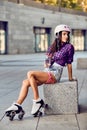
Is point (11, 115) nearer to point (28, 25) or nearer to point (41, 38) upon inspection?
point (28, 25)

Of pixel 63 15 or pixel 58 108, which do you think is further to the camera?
pixel 63 15

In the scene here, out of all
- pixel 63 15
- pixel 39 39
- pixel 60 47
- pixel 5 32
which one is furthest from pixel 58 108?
pixel 63 15

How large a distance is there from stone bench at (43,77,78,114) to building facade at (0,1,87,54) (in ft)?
118

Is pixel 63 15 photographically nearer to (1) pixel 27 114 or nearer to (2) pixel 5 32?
(2) pixel 5 32

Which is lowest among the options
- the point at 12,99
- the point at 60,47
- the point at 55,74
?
the point at 12,99

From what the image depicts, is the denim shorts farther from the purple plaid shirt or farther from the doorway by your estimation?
the doorway

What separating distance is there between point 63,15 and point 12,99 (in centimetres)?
4777

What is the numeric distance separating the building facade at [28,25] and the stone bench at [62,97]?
35.9 meters

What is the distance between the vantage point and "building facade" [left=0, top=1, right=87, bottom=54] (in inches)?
1753

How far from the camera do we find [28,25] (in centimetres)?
4878

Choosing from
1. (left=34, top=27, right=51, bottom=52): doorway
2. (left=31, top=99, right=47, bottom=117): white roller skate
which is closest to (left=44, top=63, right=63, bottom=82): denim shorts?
(left=31, top=99, right=47, bottom=117): white roller skate

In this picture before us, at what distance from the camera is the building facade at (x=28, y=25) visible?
44.5m

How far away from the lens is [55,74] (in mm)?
7727

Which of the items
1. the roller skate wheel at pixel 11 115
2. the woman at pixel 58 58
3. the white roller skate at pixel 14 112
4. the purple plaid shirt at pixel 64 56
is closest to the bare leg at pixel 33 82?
the woman at pixel 58 58
